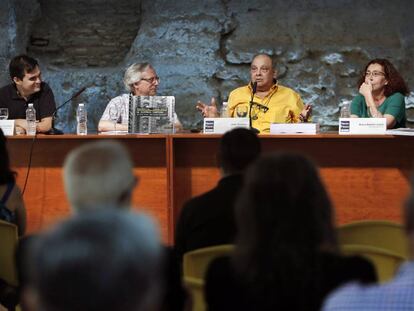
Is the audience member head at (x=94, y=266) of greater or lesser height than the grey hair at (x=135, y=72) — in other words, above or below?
below

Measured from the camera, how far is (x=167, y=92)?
21.2ft

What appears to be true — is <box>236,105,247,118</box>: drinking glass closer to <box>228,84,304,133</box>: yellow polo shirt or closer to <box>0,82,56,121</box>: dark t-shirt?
<box>228,84,304,133</box>: yellow polo shirt

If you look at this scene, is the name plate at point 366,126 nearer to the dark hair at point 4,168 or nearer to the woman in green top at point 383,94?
the woman in green top at point 383,94

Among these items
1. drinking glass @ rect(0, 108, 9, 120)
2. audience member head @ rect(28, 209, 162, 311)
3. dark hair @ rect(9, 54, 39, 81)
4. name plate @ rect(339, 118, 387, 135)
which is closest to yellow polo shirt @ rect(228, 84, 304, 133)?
name plate @ rect(339, 118, 387, 135)

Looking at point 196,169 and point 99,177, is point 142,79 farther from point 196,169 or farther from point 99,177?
point 99,177

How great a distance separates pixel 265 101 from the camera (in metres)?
5.38

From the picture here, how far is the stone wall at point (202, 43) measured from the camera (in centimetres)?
632

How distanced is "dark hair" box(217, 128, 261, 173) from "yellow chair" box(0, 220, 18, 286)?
0.73 m

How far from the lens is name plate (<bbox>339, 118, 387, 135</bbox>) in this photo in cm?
437

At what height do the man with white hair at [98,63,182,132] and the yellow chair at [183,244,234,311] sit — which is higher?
the man with white hair at [98,63,182,132]

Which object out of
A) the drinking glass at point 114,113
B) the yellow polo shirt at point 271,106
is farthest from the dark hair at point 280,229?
the drinking glass at point 114,113

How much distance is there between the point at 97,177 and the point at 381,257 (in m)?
0.81

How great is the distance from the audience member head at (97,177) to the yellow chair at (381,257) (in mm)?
629

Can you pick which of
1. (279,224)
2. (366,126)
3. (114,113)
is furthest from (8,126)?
(279,224)
